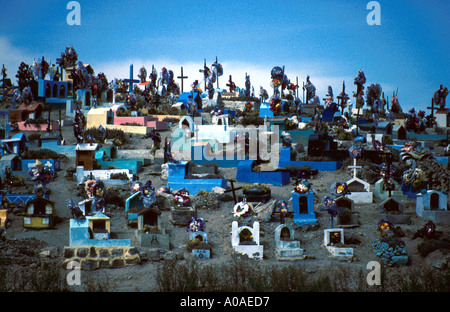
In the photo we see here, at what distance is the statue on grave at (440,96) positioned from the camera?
189ft

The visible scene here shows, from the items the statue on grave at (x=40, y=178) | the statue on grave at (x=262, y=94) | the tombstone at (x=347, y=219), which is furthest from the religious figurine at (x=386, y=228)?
the statue on grave at (x=262, y=94)

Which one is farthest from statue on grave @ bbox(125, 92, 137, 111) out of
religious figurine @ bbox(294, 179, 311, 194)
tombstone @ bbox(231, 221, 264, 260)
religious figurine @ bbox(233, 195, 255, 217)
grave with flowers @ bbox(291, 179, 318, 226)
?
tombstone @ bbox(231, 221, 264, 260)

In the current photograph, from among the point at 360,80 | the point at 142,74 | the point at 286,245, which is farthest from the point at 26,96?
the point at 286,245

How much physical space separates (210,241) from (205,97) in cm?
4210

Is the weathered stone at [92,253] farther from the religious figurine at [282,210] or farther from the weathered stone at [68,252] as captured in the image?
the religious figurine at [282,210]

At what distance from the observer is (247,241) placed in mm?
26344

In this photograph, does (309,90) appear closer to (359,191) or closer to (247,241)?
(359,191)

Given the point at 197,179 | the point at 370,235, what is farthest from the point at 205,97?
the point at 370,235

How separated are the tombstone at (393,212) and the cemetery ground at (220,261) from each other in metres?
0.39

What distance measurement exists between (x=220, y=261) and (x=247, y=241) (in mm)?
2022

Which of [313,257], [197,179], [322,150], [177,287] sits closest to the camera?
[177,287]

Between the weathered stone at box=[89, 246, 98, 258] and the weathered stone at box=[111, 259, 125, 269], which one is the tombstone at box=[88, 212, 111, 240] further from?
the weathered stone at box=[111, 259, 125, 269]
